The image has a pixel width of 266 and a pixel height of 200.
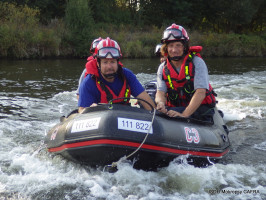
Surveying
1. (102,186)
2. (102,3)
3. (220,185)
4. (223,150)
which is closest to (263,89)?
(223,150)

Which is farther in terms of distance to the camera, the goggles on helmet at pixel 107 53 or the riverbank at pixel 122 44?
the riverbank at pixel 122 44

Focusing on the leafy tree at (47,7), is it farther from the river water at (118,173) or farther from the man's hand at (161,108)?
the man's hand at (161,108)

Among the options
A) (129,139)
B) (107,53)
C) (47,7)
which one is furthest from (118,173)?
(47,7)

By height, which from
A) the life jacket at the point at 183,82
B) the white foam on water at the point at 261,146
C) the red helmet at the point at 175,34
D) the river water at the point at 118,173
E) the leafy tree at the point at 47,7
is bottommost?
the white foam on water at the point at 261,146

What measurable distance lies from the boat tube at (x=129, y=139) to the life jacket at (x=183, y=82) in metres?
0.71

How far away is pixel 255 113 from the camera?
618cm

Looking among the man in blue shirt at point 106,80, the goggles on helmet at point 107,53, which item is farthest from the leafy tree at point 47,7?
the goggles on helmet at point 107,53

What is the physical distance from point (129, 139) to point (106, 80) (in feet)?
3.31

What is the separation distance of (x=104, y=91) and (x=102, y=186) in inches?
43.2

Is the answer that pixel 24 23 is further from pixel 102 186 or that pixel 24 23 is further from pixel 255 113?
pixel 102 186

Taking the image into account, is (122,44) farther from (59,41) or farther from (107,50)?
(107,50)

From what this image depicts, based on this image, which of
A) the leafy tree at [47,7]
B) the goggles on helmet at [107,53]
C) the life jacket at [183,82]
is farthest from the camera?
the leafy tree at [47,7]

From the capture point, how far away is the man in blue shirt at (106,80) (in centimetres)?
348

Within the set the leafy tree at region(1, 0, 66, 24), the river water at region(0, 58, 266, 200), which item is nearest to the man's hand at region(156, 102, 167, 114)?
the river water at region(0, 58, 266, 200)
